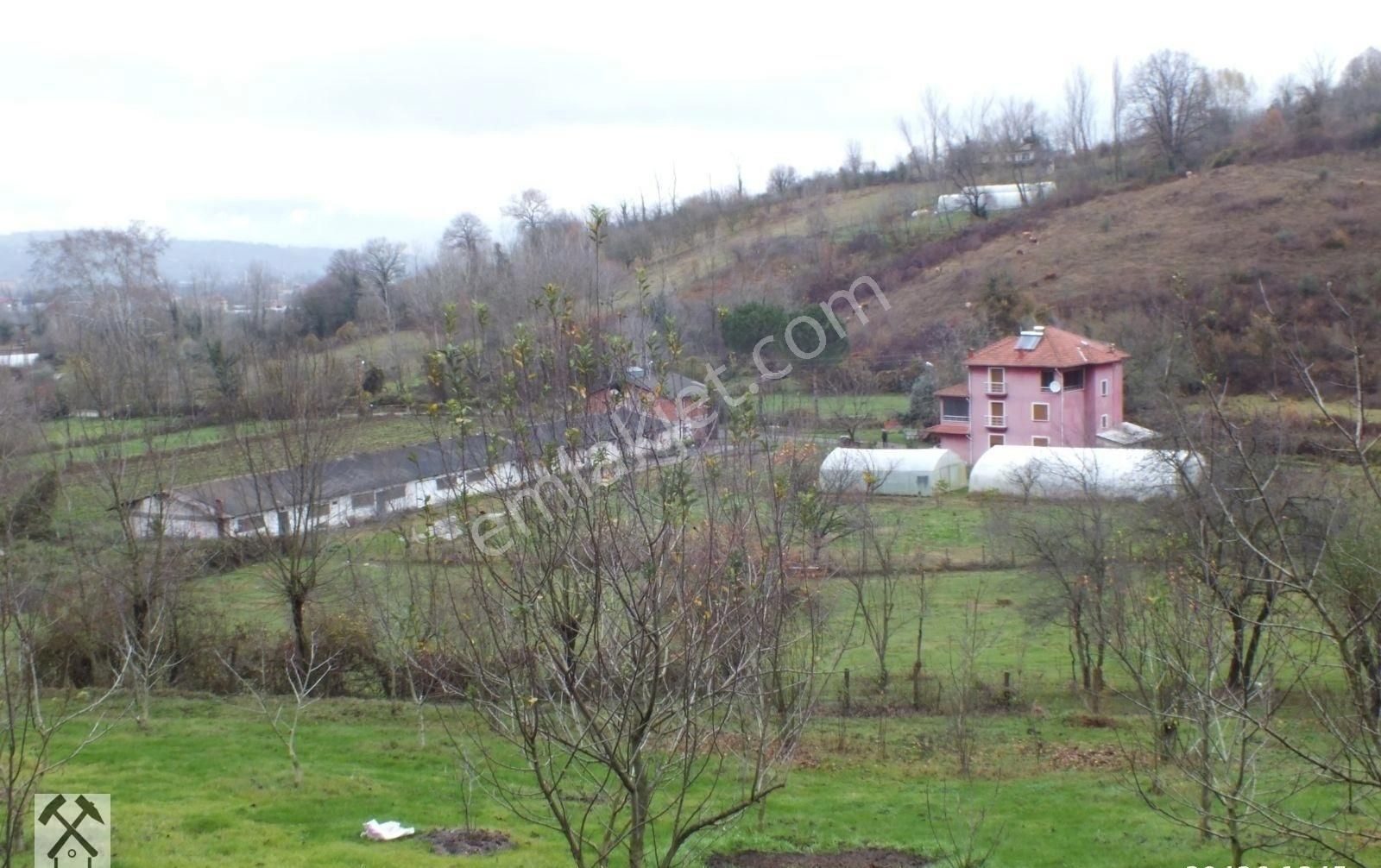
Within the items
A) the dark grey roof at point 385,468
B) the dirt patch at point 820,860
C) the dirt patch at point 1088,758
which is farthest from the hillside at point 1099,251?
the dirt patch at point 820,860

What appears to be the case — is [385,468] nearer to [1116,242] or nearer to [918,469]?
[918,469]

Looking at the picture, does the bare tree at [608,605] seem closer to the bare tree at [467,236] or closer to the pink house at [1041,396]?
the bare tree at [467,236]

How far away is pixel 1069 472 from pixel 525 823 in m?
18.1

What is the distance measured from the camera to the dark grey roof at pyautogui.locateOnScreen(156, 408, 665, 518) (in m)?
5.31

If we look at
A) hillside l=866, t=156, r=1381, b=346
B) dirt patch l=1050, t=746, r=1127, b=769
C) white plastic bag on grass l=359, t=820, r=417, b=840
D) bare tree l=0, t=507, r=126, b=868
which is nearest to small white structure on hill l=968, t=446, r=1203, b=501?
dirt patch l=1050, t=746, r=1127, b=769

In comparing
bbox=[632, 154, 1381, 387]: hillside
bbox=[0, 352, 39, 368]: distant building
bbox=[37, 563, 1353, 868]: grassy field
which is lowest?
bbox=[37, 563, 1353, 868]: grassy field

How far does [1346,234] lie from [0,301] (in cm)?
7118

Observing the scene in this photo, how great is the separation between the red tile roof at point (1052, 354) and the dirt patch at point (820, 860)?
26.6 m

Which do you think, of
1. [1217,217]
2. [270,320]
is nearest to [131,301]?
[270,320]

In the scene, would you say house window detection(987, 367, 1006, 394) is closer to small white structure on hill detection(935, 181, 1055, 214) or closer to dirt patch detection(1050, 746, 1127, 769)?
small white structure on hill detection(935, 181, 1055, 214)

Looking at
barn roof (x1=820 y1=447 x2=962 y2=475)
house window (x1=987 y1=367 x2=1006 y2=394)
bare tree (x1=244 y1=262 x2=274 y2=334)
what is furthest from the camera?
bare tree (x1=244 y1=262 x2=274 y2=334)

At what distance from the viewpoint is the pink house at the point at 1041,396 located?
3425cm

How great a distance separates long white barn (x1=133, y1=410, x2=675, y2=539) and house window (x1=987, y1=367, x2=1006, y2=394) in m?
19.9

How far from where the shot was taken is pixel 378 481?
21469 millimetres
